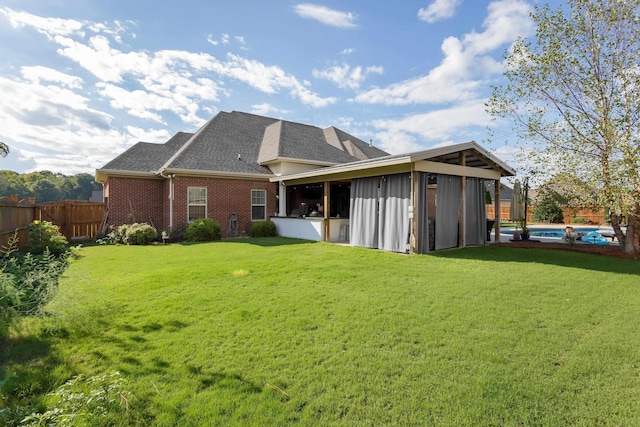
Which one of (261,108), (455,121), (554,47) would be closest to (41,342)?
(554,47)

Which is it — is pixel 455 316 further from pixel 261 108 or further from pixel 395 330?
pixel 261 108

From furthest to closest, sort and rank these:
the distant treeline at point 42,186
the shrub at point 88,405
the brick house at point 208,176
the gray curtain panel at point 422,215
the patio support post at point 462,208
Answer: the distant treeline at point 42,186 < the brick house at point 208,176 < the patio support post at point 462,208 < the gray curtain panel at point 422,215 < the shrub at point 88,405

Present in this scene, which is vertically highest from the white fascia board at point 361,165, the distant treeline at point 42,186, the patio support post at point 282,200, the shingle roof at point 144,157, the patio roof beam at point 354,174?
the distant treeline at point 42,186

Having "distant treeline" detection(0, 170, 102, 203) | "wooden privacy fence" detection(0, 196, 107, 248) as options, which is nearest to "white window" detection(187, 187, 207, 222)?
"wooden privacy fence" detection(0, 196, 107, 248)

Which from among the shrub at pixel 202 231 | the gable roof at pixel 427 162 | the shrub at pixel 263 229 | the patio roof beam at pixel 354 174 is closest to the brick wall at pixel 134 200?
the shrub at pixel 202 231

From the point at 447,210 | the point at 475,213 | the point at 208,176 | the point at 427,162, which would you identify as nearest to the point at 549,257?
the point at 475,213

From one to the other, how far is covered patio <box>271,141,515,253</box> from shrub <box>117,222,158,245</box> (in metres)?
6.47

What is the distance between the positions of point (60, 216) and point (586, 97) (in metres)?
20.4

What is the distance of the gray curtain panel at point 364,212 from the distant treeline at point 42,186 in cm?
5598

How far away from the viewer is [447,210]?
33.8 ft

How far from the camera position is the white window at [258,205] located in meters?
15.5

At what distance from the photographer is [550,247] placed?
1096 centimetres

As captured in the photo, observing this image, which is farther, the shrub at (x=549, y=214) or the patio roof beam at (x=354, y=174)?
the shrub at (x=549, y=214)

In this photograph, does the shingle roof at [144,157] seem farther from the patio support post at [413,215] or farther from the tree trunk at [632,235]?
the tree trunk at [632,235]
